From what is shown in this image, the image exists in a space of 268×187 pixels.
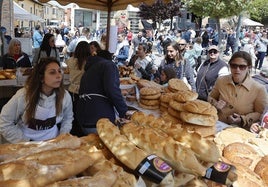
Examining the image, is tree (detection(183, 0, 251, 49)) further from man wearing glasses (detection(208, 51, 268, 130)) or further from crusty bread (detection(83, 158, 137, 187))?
crusty bread (detection(83, 158, 137, 187))

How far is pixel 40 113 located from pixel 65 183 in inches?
64.1

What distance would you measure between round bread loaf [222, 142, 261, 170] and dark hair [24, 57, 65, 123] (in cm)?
147

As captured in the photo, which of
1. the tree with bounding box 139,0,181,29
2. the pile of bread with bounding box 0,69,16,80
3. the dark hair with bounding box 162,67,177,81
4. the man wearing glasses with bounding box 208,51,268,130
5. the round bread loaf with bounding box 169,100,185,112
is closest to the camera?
the round bread loaf with bounding box 169,100,185,112

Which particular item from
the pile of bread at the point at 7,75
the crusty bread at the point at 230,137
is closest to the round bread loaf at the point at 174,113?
the crusty bread at the point at 230,137

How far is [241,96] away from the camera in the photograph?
126 inches

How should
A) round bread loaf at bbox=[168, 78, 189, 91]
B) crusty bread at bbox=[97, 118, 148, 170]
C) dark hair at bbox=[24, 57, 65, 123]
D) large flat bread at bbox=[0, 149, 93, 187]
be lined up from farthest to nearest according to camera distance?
round bread loaf at bbox=[168, 78, 189, 91]
dark hair at bbox=[24, 57, 65, 123]
crusty bread at bbox=[97, 118, 148, 170]
large flat bread at bbox=[0, 149, 93, 187]

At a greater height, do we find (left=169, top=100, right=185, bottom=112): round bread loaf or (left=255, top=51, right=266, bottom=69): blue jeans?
(left=169, top=100, right=185, bottom=112): round bread loaf

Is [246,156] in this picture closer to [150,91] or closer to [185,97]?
[185,97]

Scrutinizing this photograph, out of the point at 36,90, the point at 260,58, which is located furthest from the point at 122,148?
the point at 260,58

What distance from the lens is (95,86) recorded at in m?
3.39

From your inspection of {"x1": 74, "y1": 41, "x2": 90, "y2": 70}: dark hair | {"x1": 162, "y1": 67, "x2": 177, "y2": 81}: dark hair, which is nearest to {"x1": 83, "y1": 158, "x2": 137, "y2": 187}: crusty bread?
{"x1": 162, "y1": 67, "x2": 177, "y2": 81}: dark hair

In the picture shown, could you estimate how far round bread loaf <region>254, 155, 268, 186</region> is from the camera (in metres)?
1.66

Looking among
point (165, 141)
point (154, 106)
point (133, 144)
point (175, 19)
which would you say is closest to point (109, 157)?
point (133, 144)

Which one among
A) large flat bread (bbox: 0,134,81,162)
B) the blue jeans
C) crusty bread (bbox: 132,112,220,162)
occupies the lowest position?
the blue jeans
